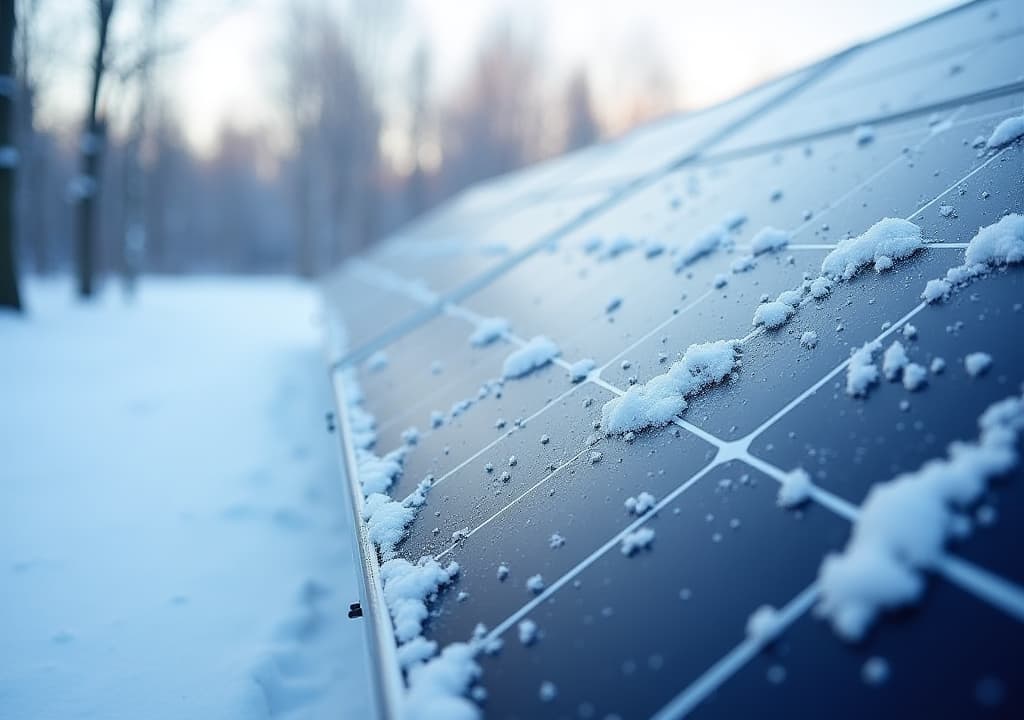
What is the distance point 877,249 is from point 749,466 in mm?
836

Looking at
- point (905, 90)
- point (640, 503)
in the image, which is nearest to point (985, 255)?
point (640, 503)

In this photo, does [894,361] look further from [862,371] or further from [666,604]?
[666,604]

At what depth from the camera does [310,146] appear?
2291 cm

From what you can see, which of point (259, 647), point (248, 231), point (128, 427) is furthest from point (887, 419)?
point (248, 231)

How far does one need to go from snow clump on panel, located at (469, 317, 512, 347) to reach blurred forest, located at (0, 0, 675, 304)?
402 inches

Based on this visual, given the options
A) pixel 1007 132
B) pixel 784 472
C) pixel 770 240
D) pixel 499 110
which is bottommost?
pixel 784 472

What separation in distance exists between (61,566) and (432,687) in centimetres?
259

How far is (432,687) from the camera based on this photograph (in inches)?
45.3

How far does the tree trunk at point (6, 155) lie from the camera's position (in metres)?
7.03

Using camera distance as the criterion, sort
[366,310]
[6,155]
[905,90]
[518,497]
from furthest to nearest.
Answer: [6,155] → [366,310] → [905,90] → [518,497]

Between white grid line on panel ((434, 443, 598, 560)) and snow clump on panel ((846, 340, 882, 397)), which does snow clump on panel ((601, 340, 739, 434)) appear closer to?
white grid line on panel ((434, 443, 598, 560))

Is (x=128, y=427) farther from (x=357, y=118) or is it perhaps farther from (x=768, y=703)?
(x=357, y=118)

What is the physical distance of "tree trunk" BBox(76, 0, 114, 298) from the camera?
9.07m

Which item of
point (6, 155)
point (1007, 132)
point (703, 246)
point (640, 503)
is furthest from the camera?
point (6, 155)
